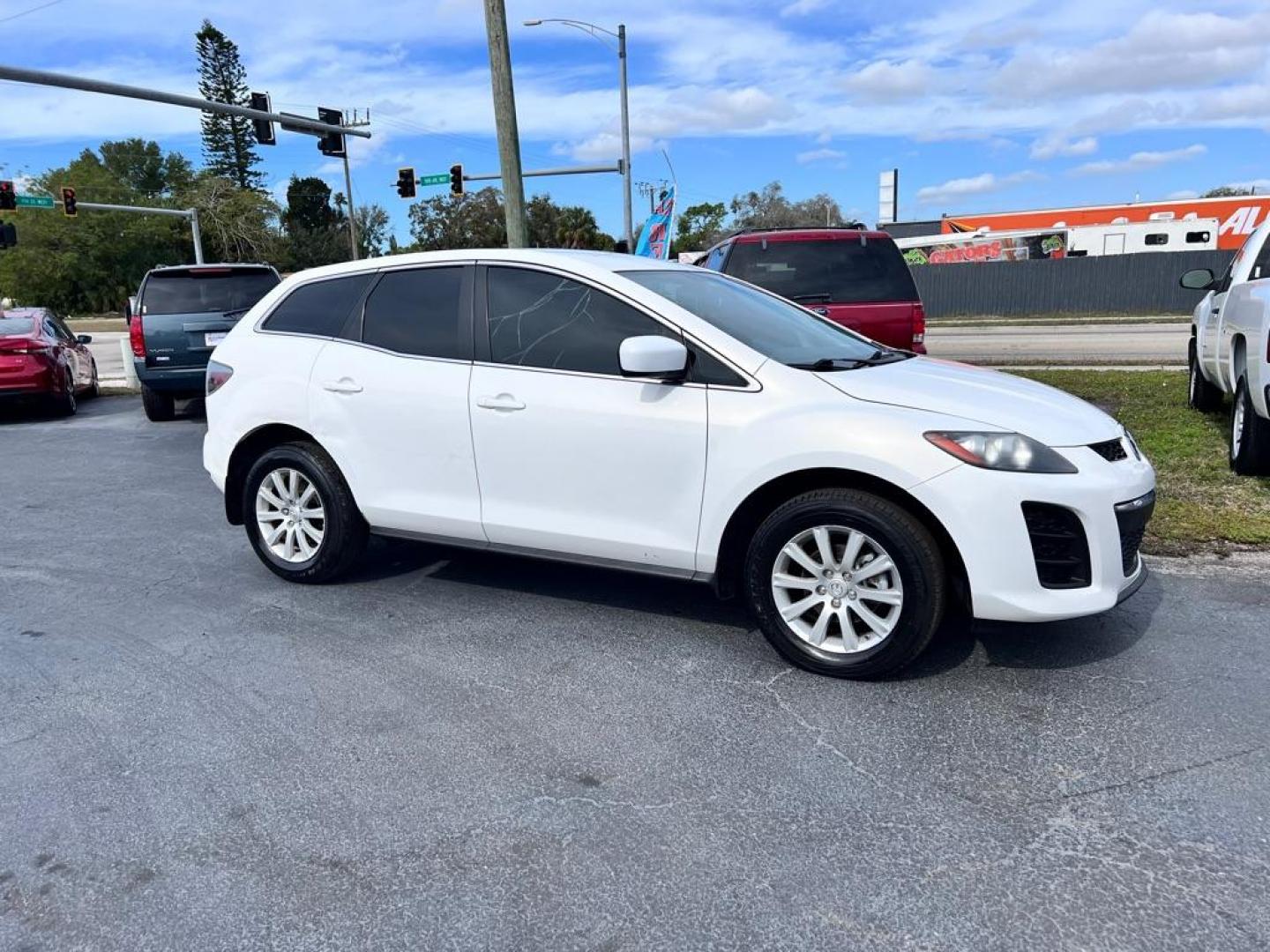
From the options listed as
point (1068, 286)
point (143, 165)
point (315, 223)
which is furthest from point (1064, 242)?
point (143, 165)

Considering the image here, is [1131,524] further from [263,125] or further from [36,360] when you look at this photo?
[263,125]

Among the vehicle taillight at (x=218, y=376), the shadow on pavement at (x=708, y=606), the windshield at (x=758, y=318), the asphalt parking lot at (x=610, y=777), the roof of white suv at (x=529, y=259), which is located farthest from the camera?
the vehicle taillight at (x=218, y=376)

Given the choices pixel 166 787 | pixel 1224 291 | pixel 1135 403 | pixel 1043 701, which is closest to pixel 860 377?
pixel 1043 701

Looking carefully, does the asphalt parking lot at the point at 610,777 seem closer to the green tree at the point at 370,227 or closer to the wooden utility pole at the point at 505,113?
the wooden utility pole at the point at 505,113

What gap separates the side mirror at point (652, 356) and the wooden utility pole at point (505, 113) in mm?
9244

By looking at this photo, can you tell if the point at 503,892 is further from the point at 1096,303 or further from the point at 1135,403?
the point at 1096,303

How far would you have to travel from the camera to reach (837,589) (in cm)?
394

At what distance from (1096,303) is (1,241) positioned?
3336 centimetres

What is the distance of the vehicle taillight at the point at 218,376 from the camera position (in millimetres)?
5535

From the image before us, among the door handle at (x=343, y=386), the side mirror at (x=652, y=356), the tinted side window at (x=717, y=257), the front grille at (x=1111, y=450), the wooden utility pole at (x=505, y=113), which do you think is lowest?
the front grille at (x=1111, y=450)

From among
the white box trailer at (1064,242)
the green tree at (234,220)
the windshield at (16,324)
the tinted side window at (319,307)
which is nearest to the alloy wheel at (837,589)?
the tinted side window at (319,307)

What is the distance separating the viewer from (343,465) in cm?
511

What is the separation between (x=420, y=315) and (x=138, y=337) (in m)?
8.39

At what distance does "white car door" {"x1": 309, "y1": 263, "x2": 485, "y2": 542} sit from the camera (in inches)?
188
